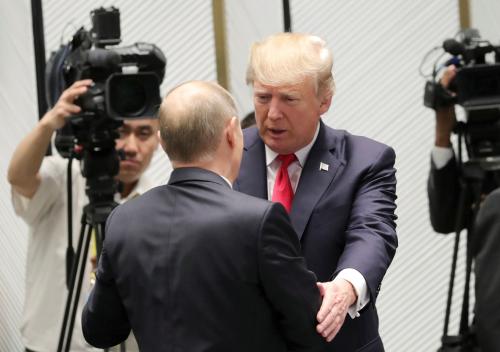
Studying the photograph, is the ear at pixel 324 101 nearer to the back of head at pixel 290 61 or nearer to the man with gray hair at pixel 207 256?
the back of head at pixel 290 61

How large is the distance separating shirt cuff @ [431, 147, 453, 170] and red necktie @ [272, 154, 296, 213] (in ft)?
4.73

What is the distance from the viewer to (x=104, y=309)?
8.22 ft

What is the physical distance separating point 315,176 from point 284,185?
0.09 m

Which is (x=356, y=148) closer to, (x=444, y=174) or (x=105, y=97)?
(x=105, y=97)

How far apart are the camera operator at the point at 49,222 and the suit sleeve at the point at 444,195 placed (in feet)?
3.55

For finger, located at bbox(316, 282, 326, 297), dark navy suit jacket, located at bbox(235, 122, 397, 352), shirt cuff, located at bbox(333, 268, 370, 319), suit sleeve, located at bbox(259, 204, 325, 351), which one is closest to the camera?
suit sleeve, located at bbox(259, 204, 325, 351)

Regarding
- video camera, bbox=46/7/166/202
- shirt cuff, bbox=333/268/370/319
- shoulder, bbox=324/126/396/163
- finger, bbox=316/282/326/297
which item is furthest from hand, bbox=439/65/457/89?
finger, bbox=316/282/326/297

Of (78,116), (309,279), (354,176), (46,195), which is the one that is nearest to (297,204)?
(354,176)

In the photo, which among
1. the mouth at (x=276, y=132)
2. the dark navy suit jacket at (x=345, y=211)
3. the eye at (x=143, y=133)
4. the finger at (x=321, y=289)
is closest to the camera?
the finger at (x=321, y=289)

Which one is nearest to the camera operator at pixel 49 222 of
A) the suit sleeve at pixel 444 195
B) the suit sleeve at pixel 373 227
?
the suit sleeve at pixel 444 195

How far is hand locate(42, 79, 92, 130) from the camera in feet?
12.5

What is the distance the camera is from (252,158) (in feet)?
9.68

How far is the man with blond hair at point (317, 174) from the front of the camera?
2793 mm

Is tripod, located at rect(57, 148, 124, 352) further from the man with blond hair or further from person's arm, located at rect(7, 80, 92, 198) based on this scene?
the man with blond hair
